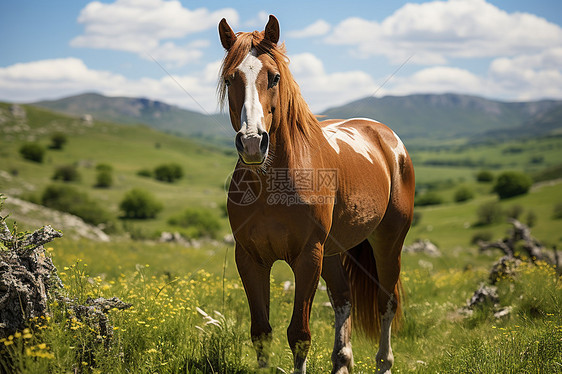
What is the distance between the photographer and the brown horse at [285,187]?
3.38 m

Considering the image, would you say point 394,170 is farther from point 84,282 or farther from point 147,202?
point 147,202

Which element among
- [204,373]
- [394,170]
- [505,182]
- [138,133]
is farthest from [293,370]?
[138,133]

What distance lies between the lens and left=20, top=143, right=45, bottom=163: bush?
334 feet

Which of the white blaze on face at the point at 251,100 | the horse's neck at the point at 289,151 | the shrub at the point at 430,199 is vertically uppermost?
the white blaze on face at the point at 251,100

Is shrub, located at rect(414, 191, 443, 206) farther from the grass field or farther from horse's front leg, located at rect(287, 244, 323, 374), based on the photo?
horse's front leg, located at rect(287, 244, 323, 374)

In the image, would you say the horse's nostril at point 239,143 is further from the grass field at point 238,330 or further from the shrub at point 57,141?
the shrub at point 57,141

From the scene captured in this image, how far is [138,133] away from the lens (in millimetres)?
191125

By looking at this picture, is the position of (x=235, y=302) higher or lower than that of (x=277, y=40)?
lower

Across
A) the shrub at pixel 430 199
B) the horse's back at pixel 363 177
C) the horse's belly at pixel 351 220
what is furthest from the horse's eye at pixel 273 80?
the shrub at pixel 430 199

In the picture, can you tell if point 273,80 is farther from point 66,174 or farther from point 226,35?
point 66,174

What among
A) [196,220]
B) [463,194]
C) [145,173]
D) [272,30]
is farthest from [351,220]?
[145,173]

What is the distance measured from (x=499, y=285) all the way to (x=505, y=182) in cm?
10232

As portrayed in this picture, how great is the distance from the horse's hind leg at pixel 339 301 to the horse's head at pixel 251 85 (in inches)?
86.1

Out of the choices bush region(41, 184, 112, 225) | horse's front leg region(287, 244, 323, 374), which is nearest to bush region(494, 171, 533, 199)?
bush region(41, 184, 112, 225)
